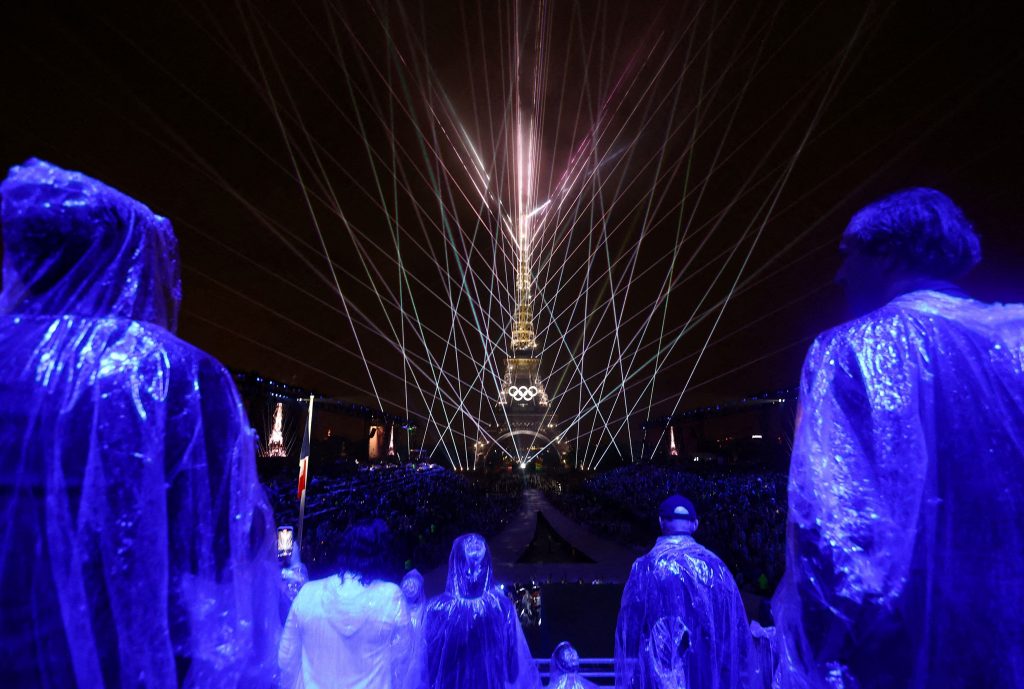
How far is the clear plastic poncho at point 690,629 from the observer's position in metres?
3.99

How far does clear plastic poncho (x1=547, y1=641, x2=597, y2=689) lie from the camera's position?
15.0ft

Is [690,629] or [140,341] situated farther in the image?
[690,629]

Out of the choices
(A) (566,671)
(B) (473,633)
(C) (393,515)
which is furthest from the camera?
(C) (393,515)

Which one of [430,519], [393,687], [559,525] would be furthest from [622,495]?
[393,687]

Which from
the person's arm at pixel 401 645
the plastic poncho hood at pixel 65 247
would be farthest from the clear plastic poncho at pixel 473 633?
the plastic poncho hood at pixel 65 247

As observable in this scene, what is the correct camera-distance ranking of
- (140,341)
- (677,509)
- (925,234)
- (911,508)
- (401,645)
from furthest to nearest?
1. (677,509)
2. (401,645)
3. (925,234)
4. (140,341)
5. (911,508)

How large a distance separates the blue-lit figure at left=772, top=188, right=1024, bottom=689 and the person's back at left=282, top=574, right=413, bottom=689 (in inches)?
94.5

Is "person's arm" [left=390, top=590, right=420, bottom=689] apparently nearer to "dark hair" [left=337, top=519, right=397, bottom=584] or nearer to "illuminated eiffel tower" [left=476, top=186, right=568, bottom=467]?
"dark hair" [left=337, top=519, right=397, bottom=584]

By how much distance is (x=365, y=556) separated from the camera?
131 inches

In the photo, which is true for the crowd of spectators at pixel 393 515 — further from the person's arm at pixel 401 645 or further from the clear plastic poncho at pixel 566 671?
the person's arm at pixel 401 645

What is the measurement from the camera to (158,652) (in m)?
1.47

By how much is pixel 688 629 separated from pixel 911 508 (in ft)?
9.76

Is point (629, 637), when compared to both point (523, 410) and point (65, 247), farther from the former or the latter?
point (523, 410)

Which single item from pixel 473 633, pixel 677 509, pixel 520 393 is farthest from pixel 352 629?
pixel 520 393
